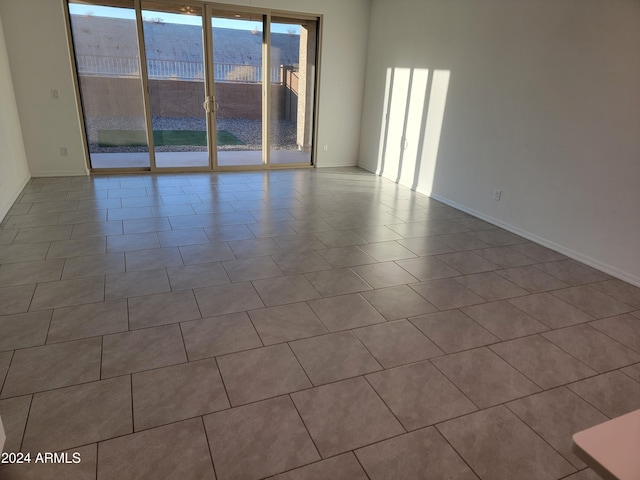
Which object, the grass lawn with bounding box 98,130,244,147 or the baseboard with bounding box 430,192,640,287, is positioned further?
the grass lawn with bounding box 98,130,244,147

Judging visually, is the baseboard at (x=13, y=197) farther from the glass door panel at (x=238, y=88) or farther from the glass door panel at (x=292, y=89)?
the glass door panel at (x=292, y=89)

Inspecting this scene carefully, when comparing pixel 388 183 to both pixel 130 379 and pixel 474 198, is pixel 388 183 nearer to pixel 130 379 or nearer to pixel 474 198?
pixel 474 198

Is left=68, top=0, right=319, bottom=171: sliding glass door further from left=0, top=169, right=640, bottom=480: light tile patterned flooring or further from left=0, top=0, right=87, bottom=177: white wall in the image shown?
left=0, top=169, right=640, bottom=480: light tile patterned flooring

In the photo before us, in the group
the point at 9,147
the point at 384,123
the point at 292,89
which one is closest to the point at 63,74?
the point at 9,147

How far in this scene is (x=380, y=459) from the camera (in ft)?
5.44

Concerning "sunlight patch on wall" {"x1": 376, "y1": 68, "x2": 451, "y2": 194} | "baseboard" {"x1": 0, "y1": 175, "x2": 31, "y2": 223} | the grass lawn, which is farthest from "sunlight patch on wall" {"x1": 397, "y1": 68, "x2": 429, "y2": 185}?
"baseboard" {"x1": 0, "y1": 175, "x2": 31, "y2": 223}

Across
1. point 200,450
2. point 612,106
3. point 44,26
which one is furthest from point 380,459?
point 44,26

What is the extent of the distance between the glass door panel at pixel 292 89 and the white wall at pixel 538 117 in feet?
4.85

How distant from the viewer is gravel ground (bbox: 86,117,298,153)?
5.86 meters

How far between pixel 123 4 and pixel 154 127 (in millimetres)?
1555

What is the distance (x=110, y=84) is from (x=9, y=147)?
157cm

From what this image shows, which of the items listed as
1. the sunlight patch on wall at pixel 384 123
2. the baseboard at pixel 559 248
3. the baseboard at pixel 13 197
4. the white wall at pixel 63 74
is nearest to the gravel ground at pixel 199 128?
the white wall at pixel 63 74

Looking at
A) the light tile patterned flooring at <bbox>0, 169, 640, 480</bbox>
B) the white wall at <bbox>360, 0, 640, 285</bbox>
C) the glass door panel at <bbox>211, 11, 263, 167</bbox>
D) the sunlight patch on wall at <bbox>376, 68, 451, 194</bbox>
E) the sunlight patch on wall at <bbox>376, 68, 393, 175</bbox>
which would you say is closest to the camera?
the light tile patterned flooring at <bbox>0, 169, 640, 480</bbox>

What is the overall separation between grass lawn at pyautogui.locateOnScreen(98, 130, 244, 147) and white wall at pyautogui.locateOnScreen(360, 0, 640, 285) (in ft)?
9.19
